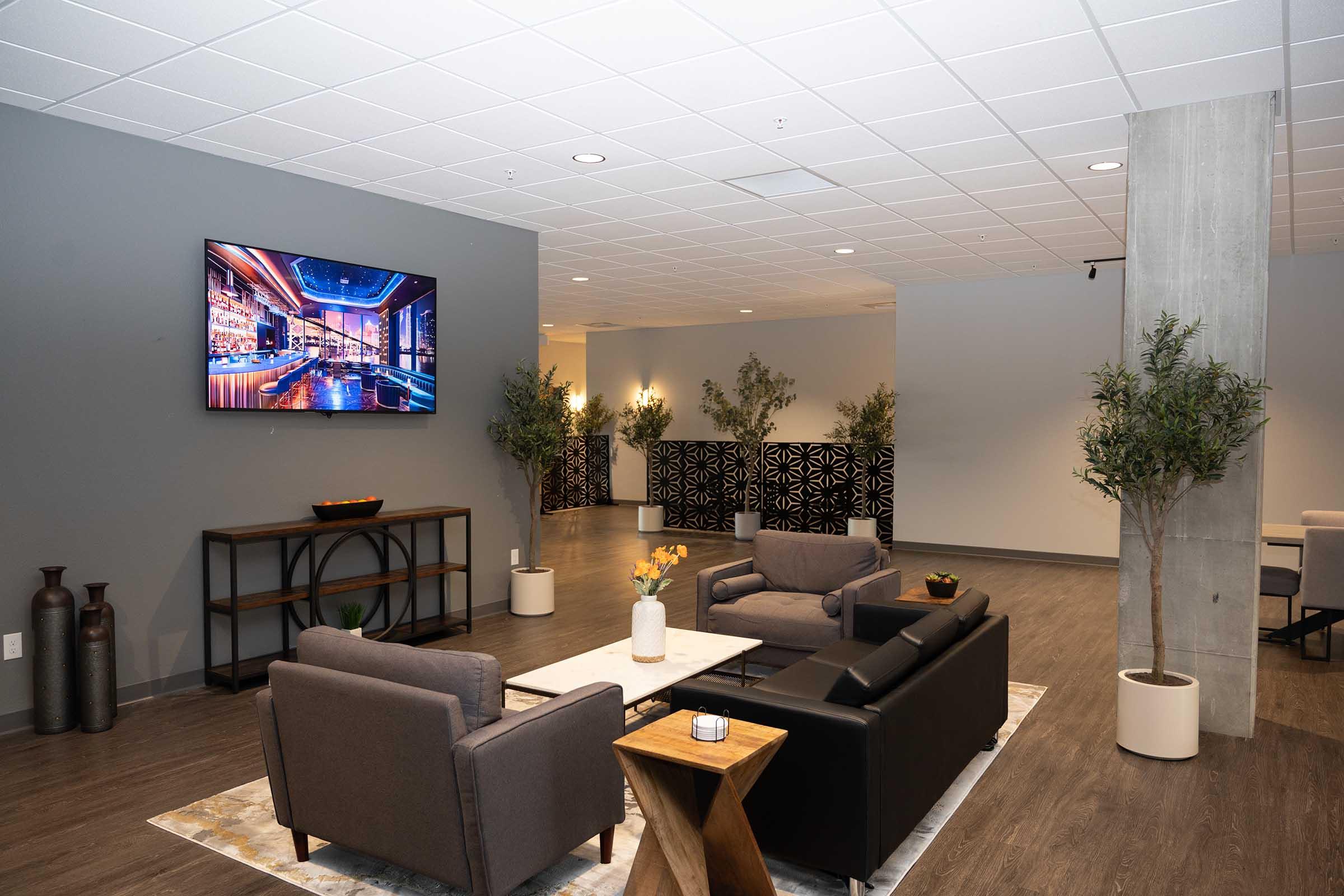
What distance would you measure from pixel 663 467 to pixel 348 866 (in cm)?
1004

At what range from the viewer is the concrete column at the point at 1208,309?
426cm

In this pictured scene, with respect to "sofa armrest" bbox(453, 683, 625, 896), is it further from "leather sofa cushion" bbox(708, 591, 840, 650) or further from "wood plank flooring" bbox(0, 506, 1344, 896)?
"leather sofa cushion" bbox(708, 591, 840, 650)

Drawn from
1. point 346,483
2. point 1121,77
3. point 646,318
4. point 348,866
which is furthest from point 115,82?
point 646,318

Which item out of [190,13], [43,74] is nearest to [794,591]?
[190,13]

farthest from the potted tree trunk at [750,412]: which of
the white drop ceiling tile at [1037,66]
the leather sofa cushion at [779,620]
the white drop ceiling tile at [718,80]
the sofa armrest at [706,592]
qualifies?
the white drop ceiling tile at [1037,66]


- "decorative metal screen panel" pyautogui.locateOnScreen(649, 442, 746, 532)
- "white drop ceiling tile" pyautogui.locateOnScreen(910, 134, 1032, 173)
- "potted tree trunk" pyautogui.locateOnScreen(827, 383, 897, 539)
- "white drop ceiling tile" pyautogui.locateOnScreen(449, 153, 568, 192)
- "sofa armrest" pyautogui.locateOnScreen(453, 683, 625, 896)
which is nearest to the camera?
"sofa armrest" pyautogui.locateOnScreen(453, 683, 625, 896)

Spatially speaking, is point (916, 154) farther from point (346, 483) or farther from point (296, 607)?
point (296, 607)

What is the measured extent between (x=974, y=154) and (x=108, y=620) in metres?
5.21

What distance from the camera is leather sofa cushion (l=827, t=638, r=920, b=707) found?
291 centimetres

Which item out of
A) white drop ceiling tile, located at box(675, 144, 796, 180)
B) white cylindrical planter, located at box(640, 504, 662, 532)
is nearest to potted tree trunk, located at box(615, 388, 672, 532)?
white cylindrical planter, located at box(640, 504, 662, 532)

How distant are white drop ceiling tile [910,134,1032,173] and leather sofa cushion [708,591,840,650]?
106 inches

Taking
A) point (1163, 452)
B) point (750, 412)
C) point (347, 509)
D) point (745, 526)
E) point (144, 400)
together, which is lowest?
point (745, 526)

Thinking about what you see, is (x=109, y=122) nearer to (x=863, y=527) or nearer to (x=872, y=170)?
(x=872, y=170)

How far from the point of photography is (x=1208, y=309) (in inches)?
171
